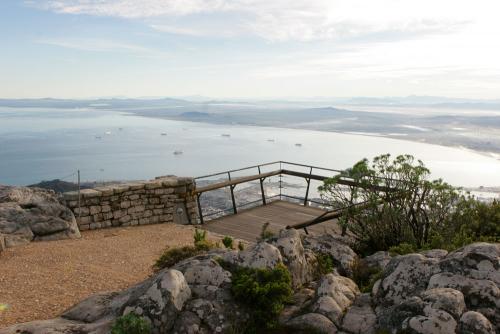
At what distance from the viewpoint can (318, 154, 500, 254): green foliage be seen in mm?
6797

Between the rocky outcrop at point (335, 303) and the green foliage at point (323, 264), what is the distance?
71 cm

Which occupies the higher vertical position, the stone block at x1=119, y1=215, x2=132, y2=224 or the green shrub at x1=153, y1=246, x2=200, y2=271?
the green shrub at x1=153, y1=246, x2=200, y2=271

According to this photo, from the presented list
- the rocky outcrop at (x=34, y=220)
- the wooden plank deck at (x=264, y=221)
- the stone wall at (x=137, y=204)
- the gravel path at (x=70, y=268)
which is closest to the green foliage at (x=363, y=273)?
the gravel path at (x=70, y=268)

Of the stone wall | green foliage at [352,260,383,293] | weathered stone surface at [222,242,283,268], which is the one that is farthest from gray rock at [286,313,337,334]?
the stone wall

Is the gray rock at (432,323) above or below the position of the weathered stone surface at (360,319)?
above

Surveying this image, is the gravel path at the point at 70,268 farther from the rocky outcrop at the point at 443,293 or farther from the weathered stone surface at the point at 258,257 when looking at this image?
the rocky outcrop at the point at 443,293

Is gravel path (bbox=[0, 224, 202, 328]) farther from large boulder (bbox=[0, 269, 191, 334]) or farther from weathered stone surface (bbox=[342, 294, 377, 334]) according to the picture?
weathered stone surface (bbox=[342, 294, 377, 334])

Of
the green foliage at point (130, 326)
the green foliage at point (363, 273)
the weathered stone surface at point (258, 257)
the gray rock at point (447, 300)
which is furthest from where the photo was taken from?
the green foliage at point (363, 273)

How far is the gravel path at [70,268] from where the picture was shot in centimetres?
551

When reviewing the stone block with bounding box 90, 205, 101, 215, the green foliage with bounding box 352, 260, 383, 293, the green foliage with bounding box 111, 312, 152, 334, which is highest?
the green foliage with bounding box 111, 312, 152, 334

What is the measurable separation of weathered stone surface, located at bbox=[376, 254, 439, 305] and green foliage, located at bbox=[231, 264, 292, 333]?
99 cm

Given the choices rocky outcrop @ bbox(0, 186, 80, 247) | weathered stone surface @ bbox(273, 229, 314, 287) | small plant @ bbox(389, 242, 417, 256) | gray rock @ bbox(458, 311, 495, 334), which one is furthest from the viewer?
rocky outcrop @ bbox(0, 186, 80, 247)

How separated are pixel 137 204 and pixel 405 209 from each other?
683 centimetres

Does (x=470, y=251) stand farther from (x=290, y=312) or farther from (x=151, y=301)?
(x=151, y=301)
